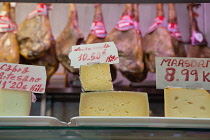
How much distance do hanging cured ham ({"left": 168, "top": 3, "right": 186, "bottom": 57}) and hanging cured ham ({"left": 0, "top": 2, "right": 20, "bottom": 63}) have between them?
961mm

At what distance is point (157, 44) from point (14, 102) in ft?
4.01

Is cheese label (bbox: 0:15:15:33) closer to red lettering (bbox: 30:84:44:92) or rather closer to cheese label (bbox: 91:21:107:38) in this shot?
cheese label (bbox: 91:21:107:38)

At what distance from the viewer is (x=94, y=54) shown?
47.3 inches

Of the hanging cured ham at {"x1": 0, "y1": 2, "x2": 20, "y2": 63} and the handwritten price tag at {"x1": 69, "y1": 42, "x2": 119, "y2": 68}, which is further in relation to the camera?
the hanging cured ham at {"x1": 0, "y1": 2, "x2": 20, "y2": 63}

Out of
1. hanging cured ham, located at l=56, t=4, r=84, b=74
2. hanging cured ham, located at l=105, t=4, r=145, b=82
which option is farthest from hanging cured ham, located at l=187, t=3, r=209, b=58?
hanging cured ham, located at l=56, t=4, r=84, b=74

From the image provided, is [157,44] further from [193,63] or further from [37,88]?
[37,88]

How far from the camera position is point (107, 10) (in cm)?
258

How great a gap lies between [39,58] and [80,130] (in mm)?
1322

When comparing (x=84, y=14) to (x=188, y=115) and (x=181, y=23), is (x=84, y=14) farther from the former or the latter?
(x=188, y=115)

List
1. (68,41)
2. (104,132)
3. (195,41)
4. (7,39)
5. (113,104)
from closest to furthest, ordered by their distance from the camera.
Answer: (104,132) → (113,104) → (7,39) → (68,41) → (195,41)

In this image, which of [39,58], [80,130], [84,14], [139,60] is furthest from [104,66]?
[84,14]

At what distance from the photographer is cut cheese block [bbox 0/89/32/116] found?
116 cm

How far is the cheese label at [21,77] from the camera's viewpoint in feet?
3.83

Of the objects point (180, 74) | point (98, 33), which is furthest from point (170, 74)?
point (98, 33)
